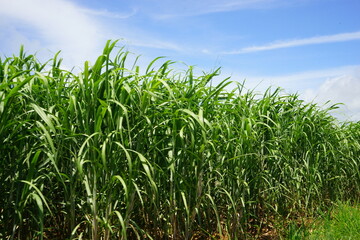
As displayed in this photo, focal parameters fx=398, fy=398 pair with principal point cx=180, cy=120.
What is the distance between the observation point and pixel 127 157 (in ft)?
6.17

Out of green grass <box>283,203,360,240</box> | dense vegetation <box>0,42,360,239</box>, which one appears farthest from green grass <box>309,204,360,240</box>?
dense vegetation <box>0,42,360,239</box>

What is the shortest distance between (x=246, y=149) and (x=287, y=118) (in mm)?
1014

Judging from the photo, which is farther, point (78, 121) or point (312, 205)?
point (312, 205)

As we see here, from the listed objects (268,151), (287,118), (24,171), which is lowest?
(24,171)

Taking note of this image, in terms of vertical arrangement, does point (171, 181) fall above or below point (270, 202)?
above

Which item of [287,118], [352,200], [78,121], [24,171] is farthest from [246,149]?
[352,200]

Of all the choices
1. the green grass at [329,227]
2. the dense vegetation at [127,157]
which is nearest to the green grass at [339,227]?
the green grass at [329,227]

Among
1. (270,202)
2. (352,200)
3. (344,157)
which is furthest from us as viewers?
(352,200)

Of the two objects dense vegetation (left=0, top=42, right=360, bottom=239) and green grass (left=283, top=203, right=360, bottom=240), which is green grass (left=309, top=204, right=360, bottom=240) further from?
dense vegetation (left=0, top=42, right=360, bottom=239)

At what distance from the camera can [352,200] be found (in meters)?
4.97

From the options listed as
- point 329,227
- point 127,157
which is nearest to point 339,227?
point 329,227

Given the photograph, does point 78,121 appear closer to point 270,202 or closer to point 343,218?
point 270,202

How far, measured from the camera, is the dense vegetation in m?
2.00

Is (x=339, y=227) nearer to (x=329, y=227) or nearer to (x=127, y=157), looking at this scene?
(x=329, y=227)
